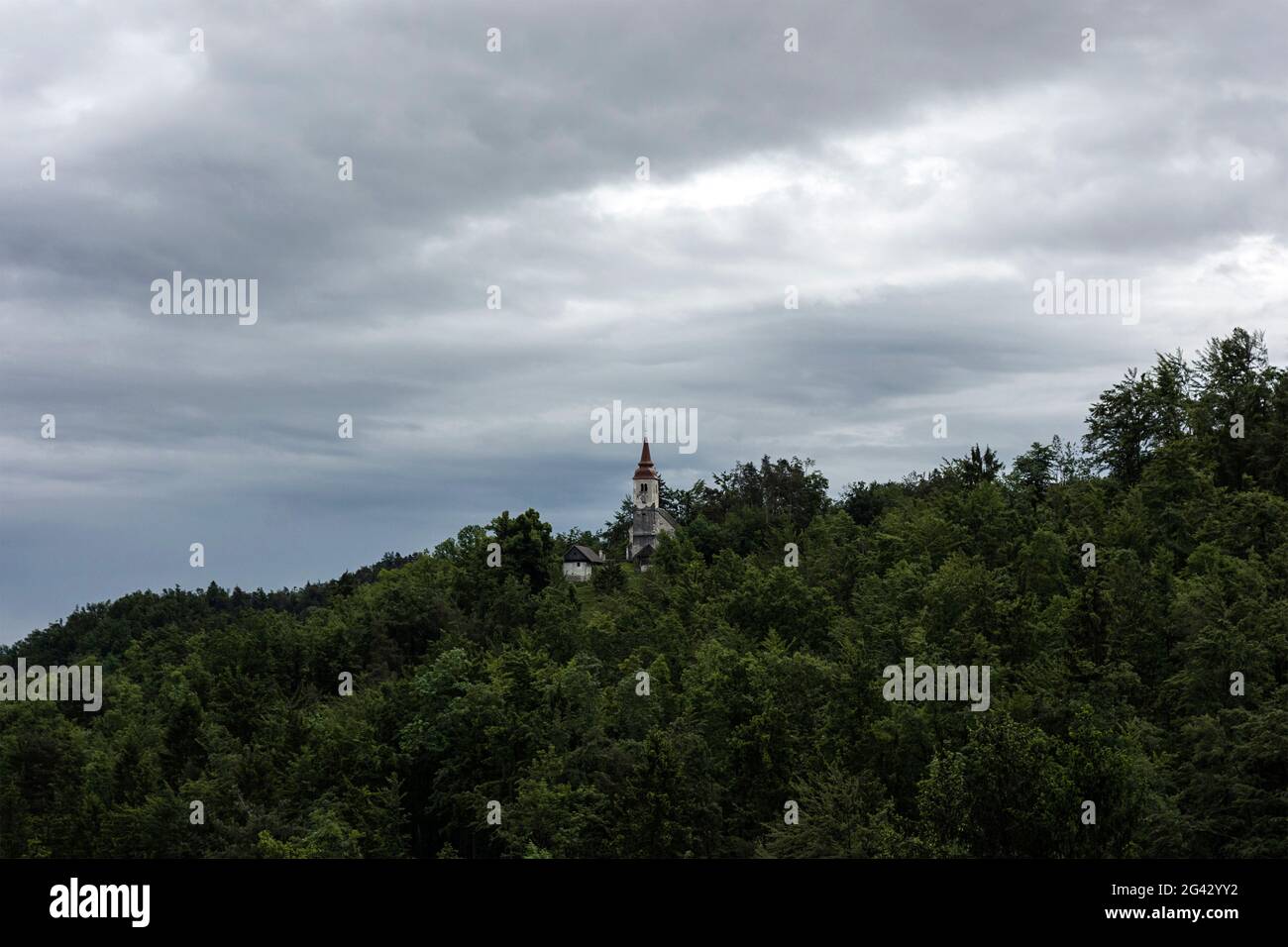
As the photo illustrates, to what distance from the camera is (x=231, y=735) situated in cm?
8931

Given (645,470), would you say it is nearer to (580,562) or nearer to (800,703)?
(580,562)

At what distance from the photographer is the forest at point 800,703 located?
45.5 meters

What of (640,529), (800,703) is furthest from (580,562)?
(800,703)

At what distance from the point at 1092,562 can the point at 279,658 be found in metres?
71.8

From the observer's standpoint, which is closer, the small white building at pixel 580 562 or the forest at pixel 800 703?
the forest at pixel 800 703

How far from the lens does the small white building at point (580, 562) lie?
163688mm

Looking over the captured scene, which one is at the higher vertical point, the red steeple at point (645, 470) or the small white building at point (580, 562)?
the red steeple at point (645, 470)

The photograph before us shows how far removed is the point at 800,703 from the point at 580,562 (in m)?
103

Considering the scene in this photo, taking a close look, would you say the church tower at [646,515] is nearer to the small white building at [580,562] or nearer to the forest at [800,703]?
the small white building at [580,562]

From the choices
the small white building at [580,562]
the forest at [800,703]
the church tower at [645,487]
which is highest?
the church tower at [645,487]

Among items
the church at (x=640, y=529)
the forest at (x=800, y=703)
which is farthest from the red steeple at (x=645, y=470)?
the forest at (x=800, y=703)

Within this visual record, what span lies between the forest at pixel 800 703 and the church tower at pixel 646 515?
44.1 metres

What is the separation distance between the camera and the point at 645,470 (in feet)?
566
